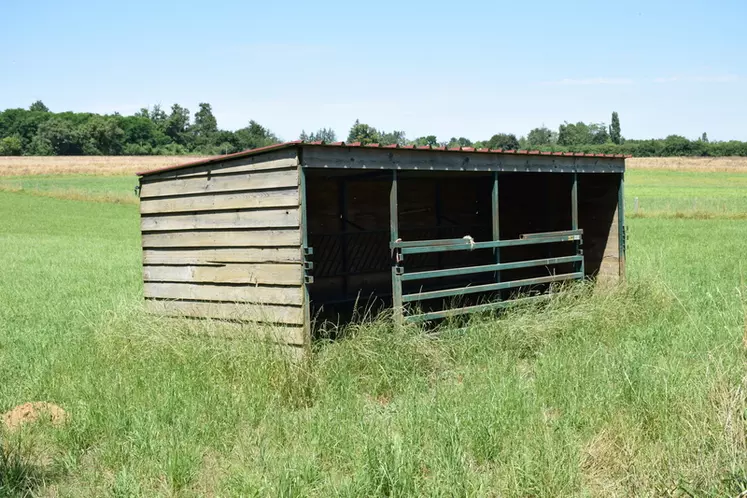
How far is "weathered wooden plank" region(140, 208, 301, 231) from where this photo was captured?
7.25m

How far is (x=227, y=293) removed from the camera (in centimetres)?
808

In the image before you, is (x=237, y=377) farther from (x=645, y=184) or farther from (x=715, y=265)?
(x=645, y=184)

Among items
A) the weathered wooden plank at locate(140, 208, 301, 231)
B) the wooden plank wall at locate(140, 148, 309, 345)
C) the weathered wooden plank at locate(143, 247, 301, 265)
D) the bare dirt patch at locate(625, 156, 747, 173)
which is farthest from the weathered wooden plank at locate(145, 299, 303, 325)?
the bare dirt patch at locate(625, 156, 747, 173)

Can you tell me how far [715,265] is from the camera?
1585cm

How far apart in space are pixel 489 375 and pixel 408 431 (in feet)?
5.09

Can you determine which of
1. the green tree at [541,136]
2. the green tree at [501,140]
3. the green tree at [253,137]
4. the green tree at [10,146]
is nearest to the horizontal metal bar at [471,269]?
the green tree at [501,140]

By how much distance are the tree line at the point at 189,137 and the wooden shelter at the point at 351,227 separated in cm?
6231

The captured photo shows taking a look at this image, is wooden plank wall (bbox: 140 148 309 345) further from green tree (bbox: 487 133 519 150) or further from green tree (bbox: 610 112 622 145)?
green tree (bbox: 610 112 622 145)

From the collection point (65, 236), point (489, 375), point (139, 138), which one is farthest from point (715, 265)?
point (139, 138)

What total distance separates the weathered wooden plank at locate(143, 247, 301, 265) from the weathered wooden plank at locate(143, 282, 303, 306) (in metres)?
0.28

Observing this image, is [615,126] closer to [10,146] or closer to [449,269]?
[10,146]

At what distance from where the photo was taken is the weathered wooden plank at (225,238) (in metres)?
7.26

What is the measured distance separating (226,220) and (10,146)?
375ft

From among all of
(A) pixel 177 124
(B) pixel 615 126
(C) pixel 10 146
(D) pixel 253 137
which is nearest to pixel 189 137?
(A) pixel 177 124
